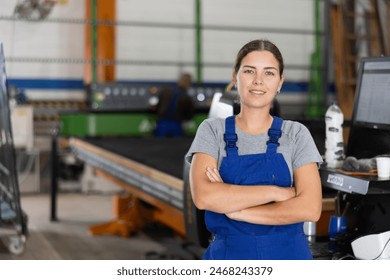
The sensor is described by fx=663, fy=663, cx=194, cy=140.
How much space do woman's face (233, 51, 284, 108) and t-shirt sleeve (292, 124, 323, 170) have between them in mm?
123

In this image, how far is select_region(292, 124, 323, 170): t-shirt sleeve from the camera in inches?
63.4

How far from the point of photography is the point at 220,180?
161 cm

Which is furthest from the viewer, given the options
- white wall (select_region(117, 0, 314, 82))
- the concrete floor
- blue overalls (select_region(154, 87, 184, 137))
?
white wall (select_region(117, 0, 314, 82))

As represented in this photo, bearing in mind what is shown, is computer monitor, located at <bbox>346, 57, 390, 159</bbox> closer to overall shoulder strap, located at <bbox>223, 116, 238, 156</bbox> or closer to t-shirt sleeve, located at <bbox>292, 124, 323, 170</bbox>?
t-shirt sleeve, located at <bbox>292, 124, 323, 170</bbox>

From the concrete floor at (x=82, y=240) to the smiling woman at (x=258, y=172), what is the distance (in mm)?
2171

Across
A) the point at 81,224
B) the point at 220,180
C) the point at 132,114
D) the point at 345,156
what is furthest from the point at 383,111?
the point at 132,114

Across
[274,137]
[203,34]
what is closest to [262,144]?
[274,137]

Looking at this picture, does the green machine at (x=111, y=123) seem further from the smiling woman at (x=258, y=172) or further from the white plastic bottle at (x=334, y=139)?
the smiling woman at (x=258, y=172)

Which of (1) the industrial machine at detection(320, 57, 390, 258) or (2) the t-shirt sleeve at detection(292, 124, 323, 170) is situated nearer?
(2) the t-shirt sleeve at detection(292, 124, 323, 170)

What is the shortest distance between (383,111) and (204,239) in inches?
37.6

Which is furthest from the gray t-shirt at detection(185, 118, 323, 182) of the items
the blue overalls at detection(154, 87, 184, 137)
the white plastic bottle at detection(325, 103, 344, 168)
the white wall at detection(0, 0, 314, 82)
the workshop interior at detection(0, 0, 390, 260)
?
the white wall at detection(0, 0, 314, 82)

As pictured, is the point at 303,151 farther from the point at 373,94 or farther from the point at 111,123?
the point at 111,123

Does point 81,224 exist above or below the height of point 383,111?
below
